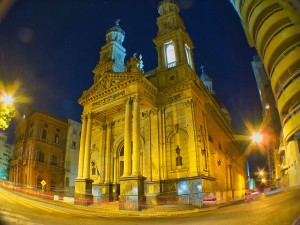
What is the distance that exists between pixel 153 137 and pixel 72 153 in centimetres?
2926

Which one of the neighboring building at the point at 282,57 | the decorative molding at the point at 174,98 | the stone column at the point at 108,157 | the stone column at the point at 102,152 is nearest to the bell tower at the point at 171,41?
the decorative molding at the point at 174,98

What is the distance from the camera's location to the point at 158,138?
23.0 m

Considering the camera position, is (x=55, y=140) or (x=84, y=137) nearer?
(x=84, y=137)

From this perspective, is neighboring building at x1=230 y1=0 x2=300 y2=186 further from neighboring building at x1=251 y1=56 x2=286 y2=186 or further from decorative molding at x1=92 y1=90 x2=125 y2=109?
decorative molding at x1=92 y1=90 x2=125 y2=109

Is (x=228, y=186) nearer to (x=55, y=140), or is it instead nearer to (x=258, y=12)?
(x=258, y=12)

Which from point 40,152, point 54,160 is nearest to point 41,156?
point 40,152

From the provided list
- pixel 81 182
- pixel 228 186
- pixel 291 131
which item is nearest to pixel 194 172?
pixel 291 131

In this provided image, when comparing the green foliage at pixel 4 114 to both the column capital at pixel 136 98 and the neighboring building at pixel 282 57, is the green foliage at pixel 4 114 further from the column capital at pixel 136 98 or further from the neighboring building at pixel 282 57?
the neighboring building at pixel 282 57

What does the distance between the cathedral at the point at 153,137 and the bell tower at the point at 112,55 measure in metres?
6.26

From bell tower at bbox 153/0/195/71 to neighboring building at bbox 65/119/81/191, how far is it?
1146 inches

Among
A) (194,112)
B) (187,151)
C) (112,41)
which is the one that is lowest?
(187,151)

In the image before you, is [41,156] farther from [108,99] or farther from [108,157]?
[108,99]

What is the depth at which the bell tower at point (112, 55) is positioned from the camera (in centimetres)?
3244

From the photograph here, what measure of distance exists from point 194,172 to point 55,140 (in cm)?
3503
